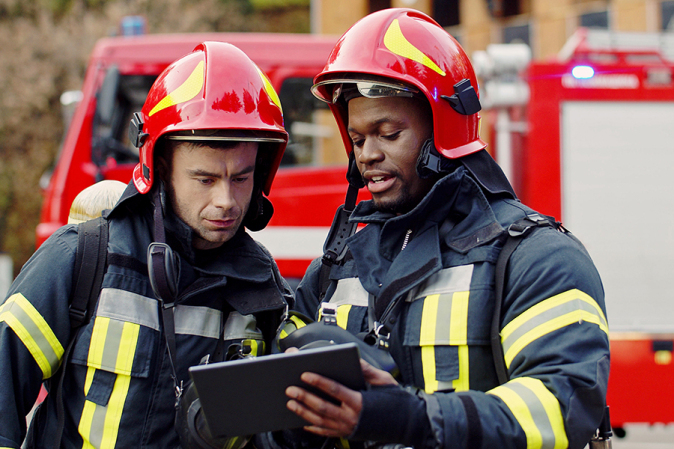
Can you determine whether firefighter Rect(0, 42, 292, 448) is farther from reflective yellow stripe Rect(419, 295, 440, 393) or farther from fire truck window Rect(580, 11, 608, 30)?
fire truck window Rect(580, 11, 608, 30)

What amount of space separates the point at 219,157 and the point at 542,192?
338cm

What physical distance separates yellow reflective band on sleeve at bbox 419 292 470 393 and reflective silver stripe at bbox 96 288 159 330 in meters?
0.83

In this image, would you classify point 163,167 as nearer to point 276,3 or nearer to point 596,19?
point 596,19

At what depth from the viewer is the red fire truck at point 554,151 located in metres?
4.85

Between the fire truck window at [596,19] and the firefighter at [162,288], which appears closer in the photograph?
the firefighter at [162,288]

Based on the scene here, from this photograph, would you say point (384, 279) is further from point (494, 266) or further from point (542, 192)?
point (542, 192)

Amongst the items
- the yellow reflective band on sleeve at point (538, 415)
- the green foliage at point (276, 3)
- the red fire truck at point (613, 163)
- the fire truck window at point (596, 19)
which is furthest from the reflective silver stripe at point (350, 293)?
the green foliage at point (276, 3)

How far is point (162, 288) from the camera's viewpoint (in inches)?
78.4

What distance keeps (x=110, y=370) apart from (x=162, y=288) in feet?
0.91

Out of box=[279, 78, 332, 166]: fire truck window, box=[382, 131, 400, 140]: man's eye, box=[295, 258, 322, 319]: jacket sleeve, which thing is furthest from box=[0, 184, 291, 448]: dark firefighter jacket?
box=[279, 78, 332, 166]: fire truck window

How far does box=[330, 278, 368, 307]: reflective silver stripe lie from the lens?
2.05 meters

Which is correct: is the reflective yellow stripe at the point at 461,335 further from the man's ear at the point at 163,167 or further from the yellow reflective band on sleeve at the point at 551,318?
the man's ear at the point at 163,167

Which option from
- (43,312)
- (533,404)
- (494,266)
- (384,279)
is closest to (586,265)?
(494,266)

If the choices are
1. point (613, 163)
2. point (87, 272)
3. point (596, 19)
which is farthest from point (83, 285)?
point (596, 19)
